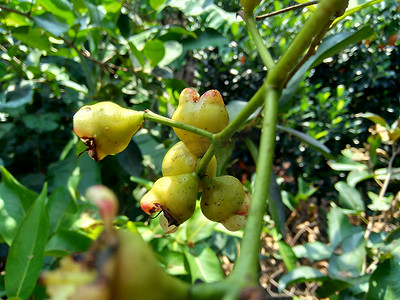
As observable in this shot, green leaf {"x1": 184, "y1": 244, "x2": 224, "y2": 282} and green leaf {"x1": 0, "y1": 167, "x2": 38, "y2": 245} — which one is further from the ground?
green leaf {"x1": 0, "y1": 167, "x2": 38, "y2": 245}

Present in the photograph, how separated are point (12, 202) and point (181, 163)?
32.8 inches

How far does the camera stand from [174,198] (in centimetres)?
47

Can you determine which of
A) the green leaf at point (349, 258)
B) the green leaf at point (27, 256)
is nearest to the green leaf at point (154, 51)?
the green leaf at point (27, 256)

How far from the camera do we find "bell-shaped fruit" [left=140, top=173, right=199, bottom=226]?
47 cm

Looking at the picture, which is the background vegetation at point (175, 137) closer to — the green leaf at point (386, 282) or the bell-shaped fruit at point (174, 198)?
the green leaf at point (386, 282)

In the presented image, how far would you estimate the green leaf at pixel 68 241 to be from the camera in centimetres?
98

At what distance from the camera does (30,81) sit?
1.49 m

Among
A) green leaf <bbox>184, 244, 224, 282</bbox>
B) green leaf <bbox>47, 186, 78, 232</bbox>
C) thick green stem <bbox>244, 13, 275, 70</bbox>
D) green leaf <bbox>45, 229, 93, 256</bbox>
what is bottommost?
green leaf <bbox>184, 244, 224, 282</bbox>

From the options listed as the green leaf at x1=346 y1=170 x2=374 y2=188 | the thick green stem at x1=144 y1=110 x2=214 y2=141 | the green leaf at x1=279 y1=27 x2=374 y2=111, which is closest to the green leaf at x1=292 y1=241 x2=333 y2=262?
the green leaf at x1=346 y1=170 x2=374 y2=188

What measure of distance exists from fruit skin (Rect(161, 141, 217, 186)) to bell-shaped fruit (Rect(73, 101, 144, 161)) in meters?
0.08

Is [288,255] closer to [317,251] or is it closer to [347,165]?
[317,251]

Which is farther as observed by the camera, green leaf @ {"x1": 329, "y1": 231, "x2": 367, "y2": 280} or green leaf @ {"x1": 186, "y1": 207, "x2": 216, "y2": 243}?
green leaf @ {"x1": 186, "y1": 207, "x2": 216, "y2": 243}

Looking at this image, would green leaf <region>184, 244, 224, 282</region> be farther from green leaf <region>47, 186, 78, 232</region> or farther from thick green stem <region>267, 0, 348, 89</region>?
thick green stem <region>267, 0, 348, 89</region>

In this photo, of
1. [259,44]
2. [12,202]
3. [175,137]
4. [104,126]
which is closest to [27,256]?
[12,202]
